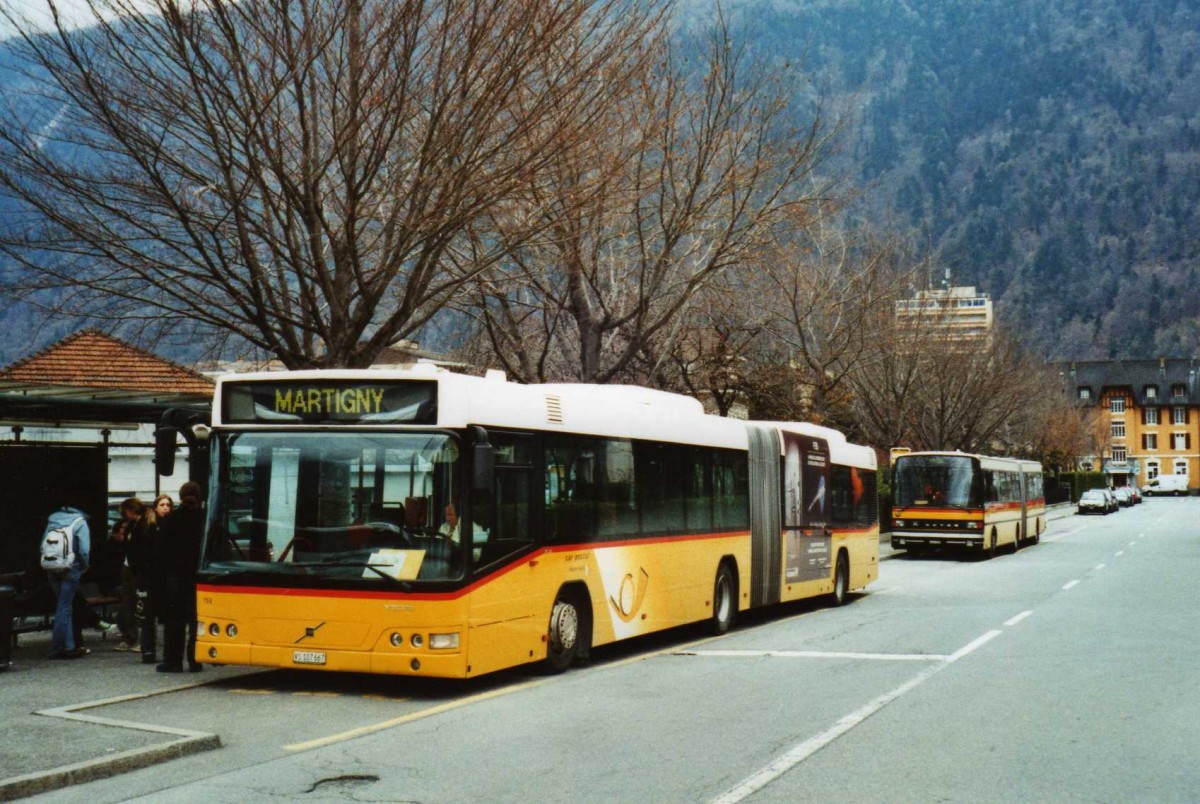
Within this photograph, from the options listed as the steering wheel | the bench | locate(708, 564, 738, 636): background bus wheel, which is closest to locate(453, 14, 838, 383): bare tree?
locate(708, 564, 738, 636): background bus wheel

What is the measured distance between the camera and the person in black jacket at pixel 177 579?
41.5 ft

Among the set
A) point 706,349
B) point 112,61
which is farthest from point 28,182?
point 706,349

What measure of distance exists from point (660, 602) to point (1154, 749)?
676cm

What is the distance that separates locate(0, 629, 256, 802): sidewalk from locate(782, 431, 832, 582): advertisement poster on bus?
9.09 m

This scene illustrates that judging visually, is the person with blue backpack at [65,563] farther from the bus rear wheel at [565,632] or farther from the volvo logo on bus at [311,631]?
the bus rear wheel at [565,632]

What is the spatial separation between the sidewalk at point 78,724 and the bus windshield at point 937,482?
2694cm

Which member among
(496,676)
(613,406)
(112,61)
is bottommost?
(496,676)

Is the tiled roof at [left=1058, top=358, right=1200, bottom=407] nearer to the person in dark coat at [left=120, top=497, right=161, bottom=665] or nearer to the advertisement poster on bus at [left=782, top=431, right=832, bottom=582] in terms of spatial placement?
the advertisement poster on bus at [left=782, top=431, right=832, bottom=582]

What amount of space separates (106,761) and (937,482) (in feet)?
104

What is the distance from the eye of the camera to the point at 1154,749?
344 inches

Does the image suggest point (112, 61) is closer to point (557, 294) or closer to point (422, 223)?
point (422, 223)

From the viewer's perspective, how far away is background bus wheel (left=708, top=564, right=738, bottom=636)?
16.7 metres

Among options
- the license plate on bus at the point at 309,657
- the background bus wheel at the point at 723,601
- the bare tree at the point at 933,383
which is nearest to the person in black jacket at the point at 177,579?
the license plate on bus at the point at 309,657

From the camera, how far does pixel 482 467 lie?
1062 cm
